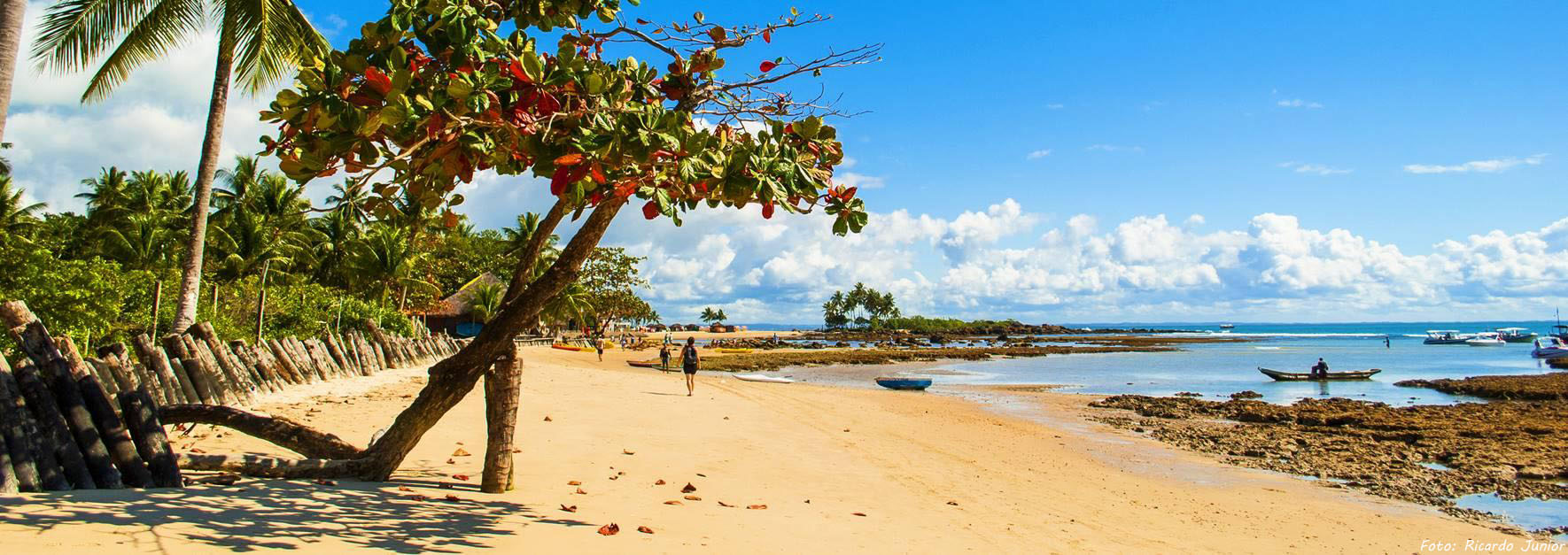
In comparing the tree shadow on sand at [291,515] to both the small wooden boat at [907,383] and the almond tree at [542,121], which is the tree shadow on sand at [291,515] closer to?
the almond tree at [542,121]

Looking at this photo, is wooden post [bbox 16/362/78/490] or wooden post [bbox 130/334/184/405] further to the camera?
wooden post [bbox 130/334/184/405]

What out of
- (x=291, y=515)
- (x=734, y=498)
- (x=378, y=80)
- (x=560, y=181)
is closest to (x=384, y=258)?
(x=734, y=498)

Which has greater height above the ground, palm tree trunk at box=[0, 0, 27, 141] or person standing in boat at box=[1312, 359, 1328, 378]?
palm tree trunk at box=[0, 0, 27, 141]

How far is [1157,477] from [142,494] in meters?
11.4

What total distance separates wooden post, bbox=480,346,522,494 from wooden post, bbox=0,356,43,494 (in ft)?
8.47

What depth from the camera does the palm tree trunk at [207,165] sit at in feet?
46.8

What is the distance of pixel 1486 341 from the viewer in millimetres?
80062

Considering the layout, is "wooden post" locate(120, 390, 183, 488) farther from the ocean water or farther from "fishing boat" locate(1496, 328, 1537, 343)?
"fishing boat" locate(1496, 328, 1537, 343)

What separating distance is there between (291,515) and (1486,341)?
337ft

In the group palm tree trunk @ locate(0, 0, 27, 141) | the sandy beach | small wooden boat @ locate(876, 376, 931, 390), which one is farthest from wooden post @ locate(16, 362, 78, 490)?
small wooden boat @ locate(876, 376, 931, 390)

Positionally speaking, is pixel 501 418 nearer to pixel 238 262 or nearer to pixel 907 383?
pixel 907 383

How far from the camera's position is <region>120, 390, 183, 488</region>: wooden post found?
5.70 meters

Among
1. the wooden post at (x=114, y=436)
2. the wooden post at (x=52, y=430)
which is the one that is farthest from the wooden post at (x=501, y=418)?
the wooden post at (x=52, y=430)

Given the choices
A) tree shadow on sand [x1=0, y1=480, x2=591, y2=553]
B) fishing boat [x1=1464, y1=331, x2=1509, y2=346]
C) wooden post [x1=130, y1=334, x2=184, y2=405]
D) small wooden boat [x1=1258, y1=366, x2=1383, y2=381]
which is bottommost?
fishing boat [x1=1464, y1=331, x2=1509, y2=346]
